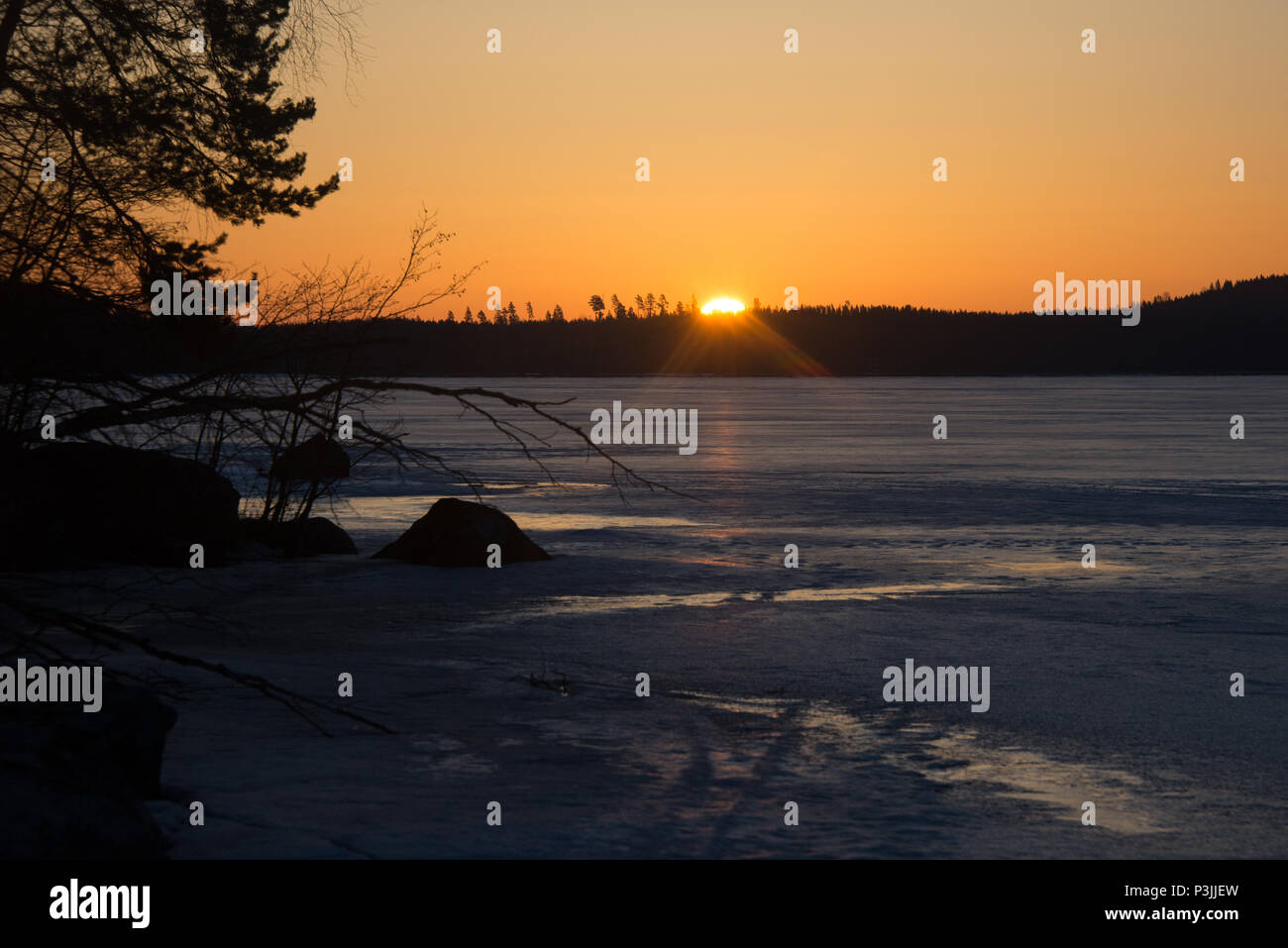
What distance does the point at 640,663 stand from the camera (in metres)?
9.16

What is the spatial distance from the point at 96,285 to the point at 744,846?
4.56 m

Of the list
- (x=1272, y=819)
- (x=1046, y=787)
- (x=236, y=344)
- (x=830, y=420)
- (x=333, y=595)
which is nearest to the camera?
(x=1272, y=819)

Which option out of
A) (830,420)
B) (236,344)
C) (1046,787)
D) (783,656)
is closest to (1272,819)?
(1046,787)

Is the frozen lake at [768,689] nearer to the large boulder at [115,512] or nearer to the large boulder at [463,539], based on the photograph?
the large boulder at [463,539]

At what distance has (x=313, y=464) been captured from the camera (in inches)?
696

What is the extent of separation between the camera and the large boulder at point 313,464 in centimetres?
1435

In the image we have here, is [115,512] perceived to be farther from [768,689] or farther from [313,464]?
[768,689]

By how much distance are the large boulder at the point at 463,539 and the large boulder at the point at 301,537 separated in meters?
1.11

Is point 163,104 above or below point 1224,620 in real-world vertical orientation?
above

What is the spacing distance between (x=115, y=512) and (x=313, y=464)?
141 inches

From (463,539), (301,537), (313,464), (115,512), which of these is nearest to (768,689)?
(463,539)
